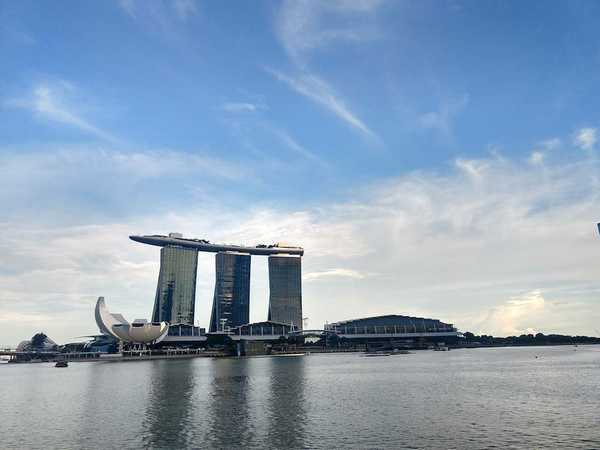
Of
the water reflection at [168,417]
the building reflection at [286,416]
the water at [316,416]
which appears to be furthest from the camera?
the water reflection at [168,417]

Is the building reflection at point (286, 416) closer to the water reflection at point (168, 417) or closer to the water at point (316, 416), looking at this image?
→ the water at point (316, 416)

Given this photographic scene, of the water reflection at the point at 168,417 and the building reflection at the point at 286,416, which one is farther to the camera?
the water reflection at the point at 168,417

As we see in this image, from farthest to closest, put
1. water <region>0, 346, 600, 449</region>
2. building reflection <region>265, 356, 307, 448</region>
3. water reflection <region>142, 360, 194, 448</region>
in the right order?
water reflection <region>142, 360, 194, 448</region>
building reflection <region>265, 356, 307, 448</region>
water <region>0, 346, 600, 449</region>

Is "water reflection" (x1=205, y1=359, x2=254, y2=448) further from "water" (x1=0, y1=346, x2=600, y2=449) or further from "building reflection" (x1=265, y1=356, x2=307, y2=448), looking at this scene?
"building reflection" (x1=265, y1=356, x2=307, y2=448)

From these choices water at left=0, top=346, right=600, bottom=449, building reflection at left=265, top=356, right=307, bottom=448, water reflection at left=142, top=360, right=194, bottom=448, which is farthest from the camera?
water reflection at left=142, top=360, right=194, bottom=448

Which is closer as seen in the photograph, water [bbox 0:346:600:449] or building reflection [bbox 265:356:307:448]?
water [bbox 0:346:600:449]

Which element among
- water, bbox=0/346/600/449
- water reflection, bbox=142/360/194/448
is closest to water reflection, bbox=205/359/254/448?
Result: water, bbox=0/346/600/449

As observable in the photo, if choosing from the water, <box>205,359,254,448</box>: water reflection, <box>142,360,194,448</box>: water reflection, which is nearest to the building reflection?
the water

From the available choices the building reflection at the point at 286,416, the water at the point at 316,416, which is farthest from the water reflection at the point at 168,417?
the building reflection at the point at 286,416

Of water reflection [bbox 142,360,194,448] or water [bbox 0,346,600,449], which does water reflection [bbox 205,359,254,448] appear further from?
water reflection [bbox 142,360,194,448]

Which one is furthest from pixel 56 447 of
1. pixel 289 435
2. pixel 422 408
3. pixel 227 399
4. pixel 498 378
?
pixel 498 378

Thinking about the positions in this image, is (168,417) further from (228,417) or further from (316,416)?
(316,416)

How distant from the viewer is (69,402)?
66625mm

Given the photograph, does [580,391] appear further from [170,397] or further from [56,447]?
[56,447]
